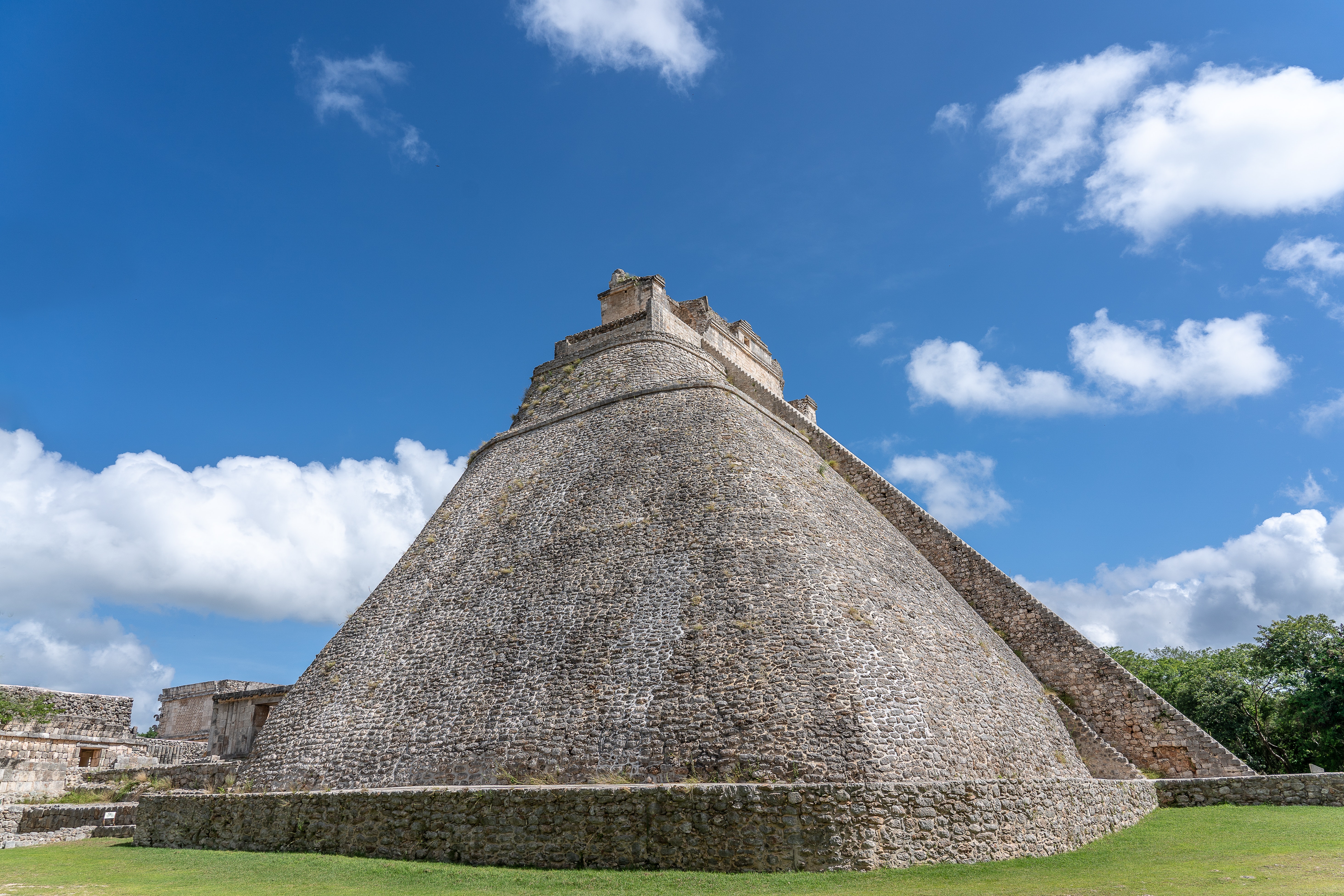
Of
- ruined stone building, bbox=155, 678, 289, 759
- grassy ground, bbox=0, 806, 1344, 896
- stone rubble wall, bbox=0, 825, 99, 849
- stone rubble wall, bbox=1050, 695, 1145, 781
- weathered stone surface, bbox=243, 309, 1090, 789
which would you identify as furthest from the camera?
ruined stone building, bbox=155, 678, 289, 759

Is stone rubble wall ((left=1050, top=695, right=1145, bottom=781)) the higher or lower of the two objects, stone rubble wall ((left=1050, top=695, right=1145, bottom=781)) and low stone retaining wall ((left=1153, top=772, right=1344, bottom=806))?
the higher

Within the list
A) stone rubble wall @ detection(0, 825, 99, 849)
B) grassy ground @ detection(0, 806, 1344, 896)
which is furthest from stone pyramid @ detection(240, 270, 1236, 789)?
stone rubble wall @ detection(0, 825, 99, 849)

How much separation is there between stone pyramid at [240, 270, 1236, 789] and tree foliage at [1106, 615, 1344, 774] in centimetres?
1100

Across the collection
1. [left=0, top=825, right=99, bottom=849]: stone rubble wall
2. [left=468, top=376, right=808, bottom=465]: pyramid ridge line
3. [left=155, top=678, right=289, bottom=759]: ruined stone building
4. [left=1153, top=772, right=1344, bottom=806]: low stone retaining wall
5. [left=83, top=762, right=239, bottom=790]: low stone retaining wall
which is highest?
[left=468, top=376, right=808, bottom=465]: pyramid ridge line

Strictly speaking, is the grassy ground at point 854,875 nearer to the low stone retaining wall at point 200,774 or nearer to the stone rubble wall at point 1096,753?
the stone rubble wall at point 1096,753

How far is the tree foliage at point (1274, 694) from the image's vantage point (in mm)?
21391

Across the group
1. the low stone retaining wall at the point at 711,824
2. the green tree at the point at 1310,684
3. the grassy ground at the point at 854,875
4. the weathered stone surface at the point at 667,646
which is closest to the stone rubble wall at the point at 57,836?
the weathered stone surface at the point at 667,646

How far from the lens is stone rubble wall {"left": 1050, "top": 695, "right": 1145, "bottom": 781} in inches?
538

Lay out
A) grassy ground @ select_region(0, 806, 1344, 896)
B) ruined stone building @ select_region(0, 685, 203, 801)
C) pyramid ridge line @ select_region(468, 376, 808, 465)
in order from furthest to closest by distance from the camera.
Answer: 1. pyramid ridge line @ select_region(468, 376, 808, 465)
2. ruined stone building @ select_region(0, 685, 203, 801)
3. grassy ground @ select_region(0, 806, 1344, 896)

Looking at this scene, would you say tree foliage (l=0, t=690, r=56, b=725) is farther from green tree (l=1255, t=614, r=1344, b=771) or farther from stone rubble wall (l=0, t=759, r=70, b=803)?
green tree (l=1255, t=614, r=1344, b=771)

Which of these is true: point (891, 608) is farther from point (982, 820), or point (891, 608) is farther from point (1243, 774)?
point (1243, 774)

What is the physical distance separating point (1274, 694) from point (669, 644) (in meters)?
28.4

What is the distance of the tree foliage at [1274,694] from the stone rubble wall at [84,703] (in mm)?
34650

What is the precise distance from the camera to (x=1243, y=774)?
1384 cm
